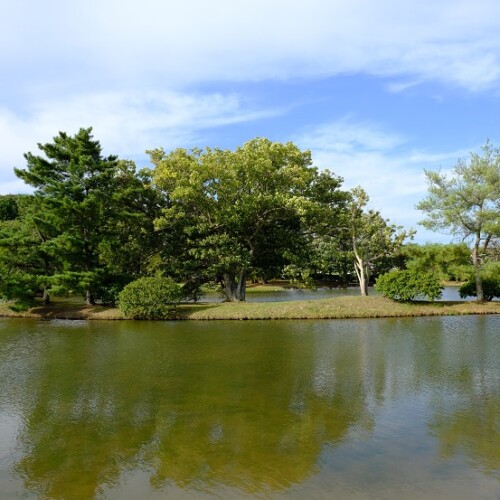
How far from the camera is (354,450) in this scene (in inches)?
329

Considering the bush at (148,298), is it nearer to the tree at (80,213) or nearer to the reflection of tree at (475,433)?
the tree at (80,213)

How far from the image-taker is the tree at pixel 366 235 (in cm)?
3131

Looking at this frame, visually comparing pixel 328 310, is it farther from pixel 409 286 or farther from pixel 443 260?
pixel 443 260

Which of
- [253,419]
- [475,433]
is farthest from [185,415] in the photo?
[475,433]

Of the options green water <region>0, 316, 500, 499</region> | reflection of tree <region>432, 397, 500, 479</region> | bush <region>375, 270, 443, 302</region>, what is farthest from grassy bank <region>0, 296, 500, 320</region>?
reflection of tree <region>432, 397, 500, 479</region>

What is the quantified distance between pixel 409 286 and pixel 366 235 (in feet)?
18.5

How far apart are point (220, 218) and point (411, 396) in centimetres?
2014

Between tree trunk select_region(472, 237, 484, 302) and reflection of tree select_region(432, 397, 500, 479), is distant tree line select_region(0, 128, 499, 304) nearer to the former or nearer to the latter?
tree trunk select_region(472, 237, 484, 302)

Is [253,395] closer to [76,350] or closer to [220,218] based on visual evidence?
[76,350]

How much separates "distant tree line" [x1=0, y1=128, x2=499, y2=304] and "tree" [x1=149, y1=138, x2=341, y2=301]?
0.08 m

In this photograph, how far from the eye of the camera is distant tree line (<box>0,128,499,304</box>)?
29375 millimetres

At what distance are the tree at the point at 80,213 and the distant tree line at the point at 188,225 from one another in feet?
0.25

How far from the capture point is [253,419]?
10.2 m

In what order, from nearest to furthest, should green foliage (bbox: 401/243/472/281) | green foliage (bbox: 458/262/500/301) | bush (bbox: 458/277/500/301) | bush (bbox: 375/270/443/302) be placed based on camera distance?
bush (bbox: 375/270/443/302)
green foliage (bbox: 458/262/500/301)
green foliage (bbox: 401/243/472/281)
bush (bbox: 458/277/500/301)
